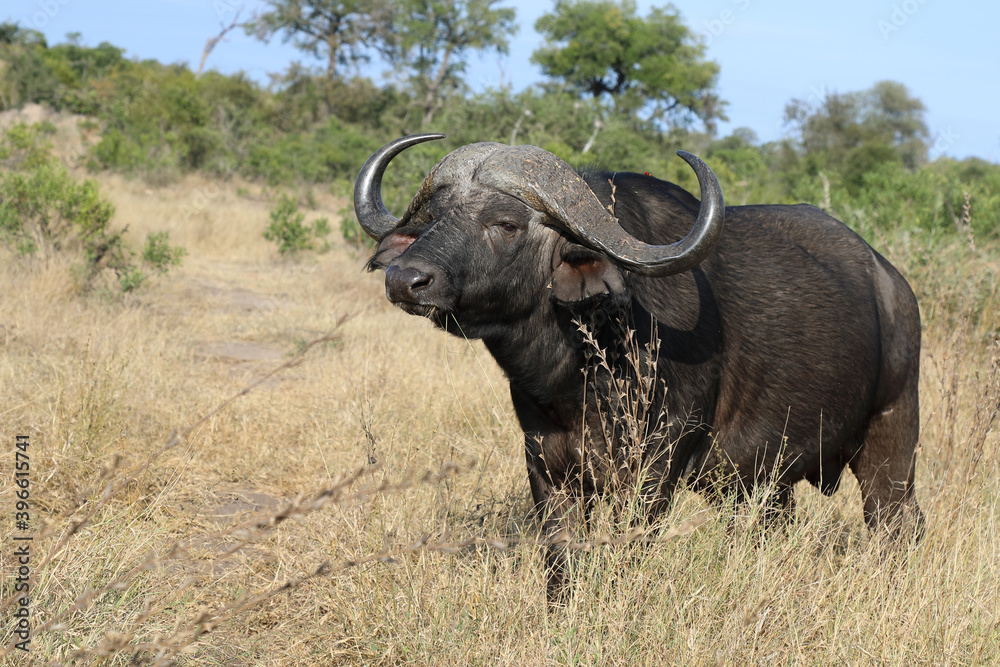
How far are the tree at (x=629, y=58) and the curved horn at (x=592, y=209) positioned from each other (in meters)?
34.7

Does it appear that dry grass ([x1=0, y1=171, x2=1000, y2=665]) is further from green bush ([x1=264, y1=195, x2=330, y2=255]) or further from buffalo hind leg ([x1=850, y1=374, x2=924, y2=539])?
green bush ([x1=264, y1=195, x2=330, y2=255])

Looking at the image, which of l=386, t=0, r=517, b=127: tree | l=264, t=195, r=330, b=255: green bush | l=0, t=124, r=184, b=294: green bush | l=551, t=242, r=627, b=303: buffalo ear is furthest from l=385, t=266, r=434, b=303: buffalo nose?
l=386, t=0, r=517, b=127: tree

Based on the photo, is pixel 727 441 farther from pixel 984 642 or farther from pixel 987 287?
pixel 987 287

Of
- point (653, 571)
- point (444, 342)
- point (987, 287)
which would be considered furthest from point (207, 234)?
point (653, 571)

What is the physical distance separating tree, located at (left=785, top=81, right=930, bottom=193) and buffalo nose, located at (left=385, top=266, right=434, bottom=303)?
60.9 ft

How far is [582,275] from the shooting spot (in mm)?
2877

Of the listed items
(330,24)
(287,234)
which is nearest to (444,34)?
(330,24)

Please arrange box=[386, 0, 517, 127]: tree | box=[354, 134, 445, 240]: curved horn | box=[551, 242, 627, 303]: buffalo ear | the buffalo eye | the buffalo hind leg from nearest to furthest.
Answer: box=[551, 242, 627, 303]: buffalo ear, the buffalo eye, box=[354, 134, 445, 240]: curved horn, the buffalo hind leg, box=[386, 0, 517, 127]: tree

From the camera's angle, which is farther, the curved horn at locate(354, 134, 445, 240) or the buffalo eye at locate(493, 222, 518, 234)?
the curved horn at locate(354, 134, 445, 240)

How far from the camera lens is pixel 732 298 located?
10.6 feet

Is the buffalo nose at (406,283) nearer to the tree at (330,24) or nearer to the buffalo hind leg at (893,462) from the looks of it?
the buffalo hind leg at (893,462)

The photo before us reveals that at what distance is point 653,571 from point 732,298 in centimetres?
114

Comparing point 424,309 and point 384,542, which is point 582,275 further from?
point 384,542

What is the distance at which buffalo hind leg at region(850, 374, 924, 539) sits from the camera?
3609 mm
